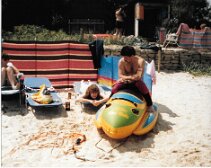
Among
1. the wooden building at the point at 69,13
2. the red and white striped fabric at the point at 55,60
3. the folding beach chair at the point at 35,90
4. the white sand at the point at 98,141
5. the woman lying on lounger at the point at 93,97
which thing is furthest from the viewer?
the wooden building at the point at 69,13

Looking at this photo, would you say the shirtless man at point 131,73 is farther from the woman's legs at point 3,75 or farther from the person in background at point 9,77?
the woman's legs at point 3,75

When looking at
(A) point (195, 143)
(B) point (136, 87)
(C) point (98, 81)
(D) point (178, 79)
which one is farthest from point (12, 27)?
(A) point (195, 143)

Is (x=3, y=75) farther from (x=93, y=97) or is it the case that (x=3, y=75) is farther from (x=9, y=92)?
(x=93, y=97)

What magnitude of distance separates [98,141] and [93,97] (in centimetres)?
181

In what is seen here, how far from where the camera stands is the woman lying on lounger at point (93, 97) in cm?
766

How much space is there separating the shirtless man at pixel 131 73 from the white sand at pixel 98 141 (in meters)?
0.89

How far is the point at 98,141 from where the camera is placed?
6.21 metres

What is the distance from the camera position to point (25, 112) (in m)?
7.74

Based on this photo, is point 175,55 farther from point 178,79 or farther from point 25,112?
point 25,112

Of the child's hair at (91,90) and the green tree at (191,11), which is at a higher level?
the green tree at (191,11)

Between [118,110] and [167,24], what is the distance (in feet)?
48.4

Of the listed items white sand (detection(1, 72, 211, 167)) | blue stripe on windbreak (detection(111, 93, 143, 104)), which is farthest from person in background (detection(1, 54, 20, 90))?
blue stripe on windbreak (detection(111, 93, 143, 104))

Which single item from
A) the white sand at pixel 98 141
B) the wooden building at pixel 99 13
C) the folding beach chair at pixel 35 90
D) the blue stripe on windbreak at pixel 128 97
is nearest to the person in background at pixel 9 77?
the folding beach chair at pixel 35 90

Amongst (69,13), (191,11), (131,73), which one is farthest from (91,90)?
(191,11)
